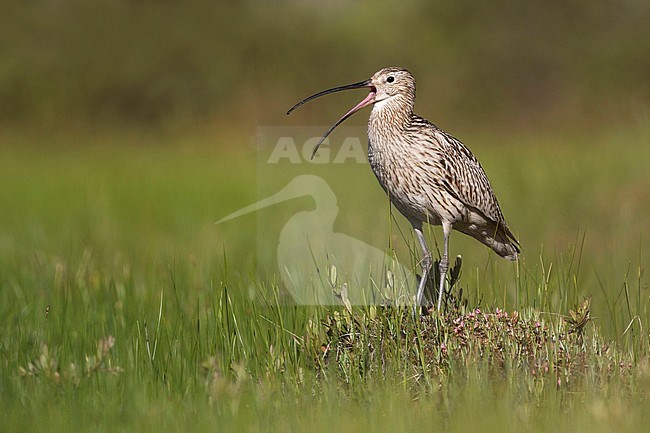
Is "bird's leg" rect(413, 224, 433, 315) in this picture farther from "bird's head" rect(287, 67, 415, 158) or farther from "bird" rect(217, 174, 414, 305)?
"bird's head" rect(287, 67, 415, 158)

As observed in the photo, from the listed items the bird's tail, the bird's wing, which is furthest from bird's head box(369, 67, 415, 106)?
the bird's tail

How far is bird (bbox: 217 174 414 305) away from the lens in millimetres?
5973

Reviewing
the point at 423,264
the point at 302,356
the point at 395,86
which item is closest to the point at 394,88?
the point at 395,86

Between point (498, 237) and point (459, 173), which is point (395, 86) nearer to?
point (459, 173)

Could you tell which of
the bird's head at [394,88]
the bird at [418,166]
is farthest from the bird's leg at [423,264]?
the bird's head at [394,88]

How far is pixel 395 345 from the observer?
5719 mm

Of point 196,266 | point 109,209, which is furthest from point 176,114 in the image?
point 196,266

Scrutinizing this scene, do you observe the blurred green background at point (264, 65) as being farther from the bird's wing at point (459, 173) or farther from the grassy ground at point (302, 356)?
the bird's wing at point (459, 173)

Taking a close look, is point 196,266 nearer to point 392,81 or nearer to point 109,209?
point 392,81

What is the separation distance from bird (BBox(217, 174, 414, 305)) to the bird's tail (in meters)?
0.61

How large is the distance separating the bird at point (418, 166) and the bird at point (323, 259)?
1.23 feet

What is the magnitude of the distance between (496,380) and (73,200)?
437 inches

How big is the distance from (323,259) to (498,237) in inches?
68.4

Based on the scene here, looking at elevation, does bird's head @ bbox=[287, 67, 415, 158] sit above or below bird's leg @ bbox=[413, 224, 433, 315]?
above
